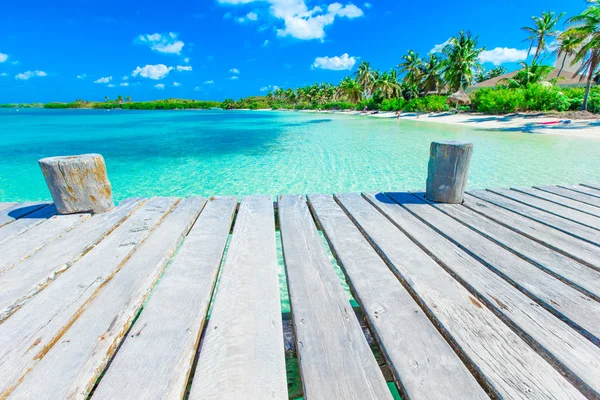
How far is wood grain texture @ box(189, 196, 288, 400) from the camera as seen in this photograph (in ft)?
3.26

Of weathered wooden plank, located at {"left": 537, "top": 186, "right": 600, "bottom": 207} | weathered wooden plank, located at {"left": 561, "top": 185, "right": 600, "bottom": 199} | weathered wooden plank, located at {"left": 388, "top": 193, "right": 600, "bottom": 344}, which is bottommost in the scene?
weathered wooden plank, located at {"left": 561, "top": 185, "right": 600, "bottom": 199}

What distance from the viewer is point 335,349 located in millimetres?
Result: 1125

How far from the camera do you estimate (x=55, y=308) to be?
1373 millimetres

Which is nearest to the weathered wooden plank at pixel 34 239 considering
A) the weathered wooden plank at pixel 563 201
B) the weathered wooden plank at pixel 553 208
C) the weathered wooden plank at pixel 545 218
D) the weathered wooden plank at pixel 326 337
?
the weathered wooden plank at pixel 326 337

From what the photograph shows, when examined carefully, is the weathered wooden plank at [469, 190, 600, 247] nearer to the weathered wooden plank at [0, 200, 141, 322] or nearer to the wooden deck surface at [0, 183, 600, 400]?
the wooden deck surface at [0, 183, 600, 400]

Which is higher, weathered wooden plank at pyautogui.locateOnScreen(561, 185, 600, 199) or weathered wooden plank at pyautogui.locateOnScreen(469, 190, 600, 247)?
weathered wooden plank at pyautogui.locateOnScreen(469, 190, 600, 247)

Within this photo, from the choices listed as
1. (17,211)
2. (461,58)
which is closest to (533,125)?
(461,58)

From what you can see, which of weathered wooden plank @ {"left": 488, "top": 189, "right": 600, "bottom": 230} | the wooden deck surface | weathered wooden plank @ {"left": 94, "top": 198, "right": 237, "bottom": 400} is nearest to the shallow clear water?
weathered wooden plank @ {"left": 488, "top": 189, "right": 600, "bottom": 230}

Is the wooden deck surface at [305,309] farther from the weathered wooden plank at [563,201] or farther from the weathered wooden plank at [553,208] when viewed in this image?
the weathered wooden plank at [563,201]

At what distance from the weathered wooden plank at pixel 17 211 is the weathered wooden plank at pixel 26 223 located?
0.24 ft

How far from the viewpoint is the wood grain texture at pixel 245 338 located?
39.1 inches

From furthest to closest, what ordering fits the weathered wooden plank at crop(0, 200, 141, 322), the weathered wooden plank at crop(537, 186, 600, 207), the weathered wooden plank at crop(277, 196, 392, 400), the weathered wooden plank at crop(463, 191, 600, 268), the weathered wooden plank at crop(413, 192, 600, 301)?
the weathered wooden plank at crop(537, 186, 600, 207) < the weathered wooden plank at crop(463, 191, 600, 268) < the weathered wooden plank at crop(413, 192, 600, 301) < the weathered wooden plank at crop(0, 200, 141, 322) < the weathered wooden plank at crop(277, 196, 392, 400)

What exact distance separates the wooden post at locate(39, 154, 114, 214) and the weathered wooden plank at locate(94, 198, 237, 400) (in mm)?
1381

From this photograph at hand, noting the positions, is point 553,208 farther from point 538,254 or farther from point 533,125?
point 533,125
